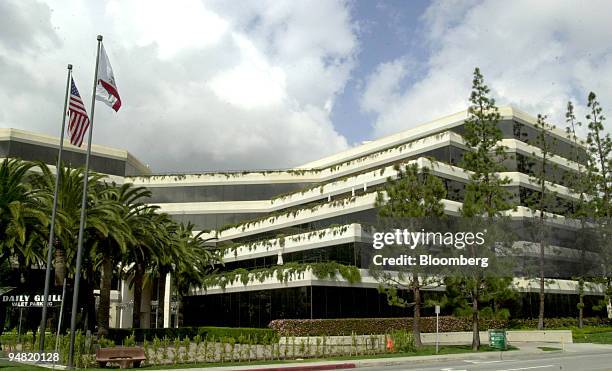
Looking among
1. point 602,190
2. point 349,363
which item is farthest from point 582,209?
point 349,363

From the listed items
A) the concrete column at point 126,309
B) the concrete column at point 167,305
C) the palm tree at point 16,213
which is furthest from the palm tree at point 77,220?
the concrete column at point 126,309

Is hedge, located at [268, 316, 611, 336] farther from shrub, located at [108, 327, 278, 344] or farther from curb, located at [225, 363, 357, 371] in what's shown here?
curb, located at [225, 363, 357, 371]

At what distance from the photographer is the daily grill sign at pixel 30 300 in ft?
75.5

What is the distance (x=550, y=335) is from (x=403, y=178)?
18.8 m

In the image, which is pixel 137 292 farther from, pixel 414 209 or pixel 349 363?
pixel 349 363

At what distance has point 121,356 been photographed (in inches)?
892

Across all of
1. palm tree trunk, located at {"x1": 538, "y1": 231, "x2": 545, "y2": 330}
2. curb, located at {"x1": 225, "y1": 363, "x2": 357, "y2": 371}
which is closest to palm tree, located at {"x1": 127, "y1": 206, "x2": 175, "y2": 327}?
curb, located at {"x1": 225, "y1": 363, "x2": 357, "y2": 371}

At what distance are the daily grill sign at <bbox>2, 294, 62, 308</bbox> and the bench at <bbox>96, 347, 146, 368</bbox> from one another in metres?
2.60

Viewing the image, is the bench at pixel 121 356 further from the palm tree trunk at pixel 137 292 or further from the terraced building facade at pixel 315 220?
the palm tree trunk at pixel 137 292

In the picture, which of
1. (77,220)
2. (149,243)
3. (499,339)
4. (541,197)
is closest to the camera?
(77,220)

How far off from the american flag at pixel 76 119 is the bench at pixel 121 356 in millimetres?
7934

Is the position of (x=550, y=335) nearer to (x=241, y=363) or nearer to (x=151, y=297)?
(x=241, y=363)

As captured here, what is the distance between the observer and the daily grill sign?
75.5ft

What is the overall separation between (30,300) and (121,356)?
4355 mm
